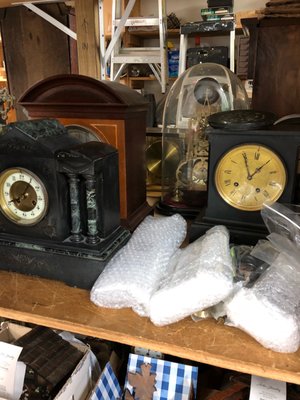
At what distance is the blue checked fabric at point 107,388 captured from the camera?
2.45ft

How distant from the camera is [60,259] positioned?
74cm

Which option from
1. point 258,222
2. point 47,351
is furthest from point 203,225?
point 47,351

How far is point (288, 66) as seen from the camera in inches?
45.7

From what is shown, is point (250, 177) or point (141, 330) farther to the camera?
point (250, 177)

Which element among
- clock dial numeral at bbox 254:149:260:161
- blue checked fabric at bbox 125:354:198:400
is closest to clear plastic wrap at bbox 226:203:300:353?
clock dial numeral at bbox 254:149:260:161

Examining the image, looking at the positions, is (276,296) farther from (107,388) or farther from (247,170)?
(107,388)

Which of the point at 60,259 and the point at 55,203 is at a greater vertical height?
the point at 55,203

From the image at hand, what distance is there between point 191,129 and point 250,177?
0.35m

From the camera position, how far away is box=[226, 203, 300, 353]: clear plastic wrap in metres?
0.56

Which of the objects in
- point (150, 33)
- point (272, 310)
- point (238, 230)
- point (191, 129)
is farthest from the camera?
point (150, 33)

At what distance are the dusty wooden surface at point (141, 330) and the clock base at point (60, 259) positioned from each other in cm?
3

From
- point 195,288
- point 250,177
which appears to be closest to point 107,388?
point 195,288

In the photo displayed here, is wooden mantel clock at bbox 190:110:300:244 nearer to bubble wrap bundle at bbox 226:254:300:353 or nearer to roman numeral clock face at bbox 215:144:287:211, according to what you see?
roman numeral clock face at bbox 215:144:287:211

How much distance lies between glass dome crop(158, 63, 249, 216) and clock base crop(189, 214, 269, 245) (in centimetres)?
21
